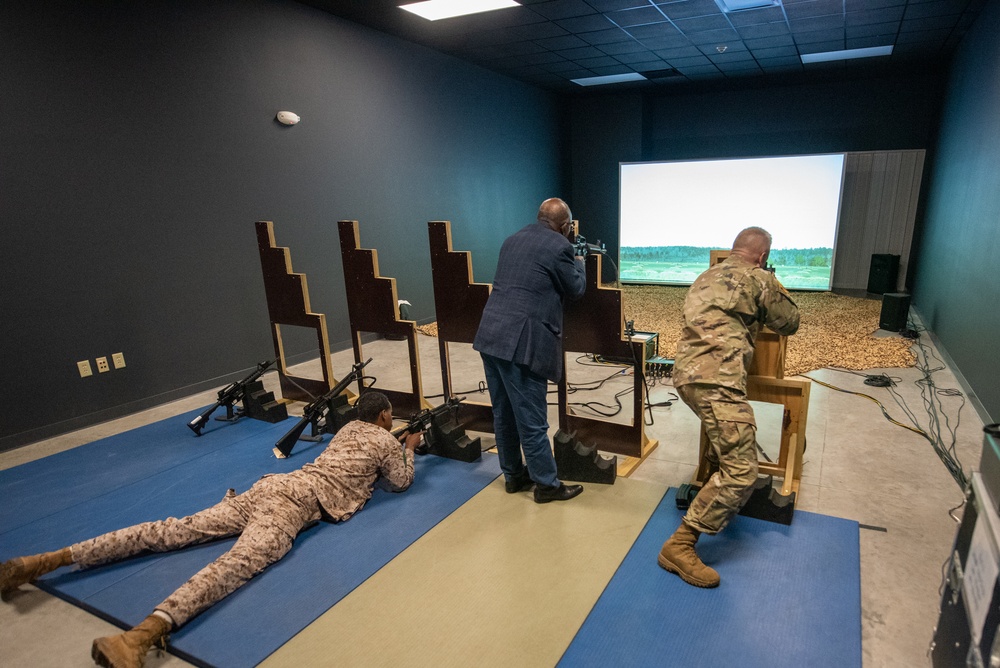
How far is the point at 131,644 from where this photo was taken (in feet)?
5.91

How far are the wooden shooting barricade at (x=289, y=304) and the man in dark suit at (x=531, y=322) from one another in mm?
1815

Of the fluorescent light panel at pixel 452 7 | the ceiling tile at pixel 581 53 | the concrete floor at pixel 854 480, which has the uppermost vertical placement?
the fluorescent light panel at pixel 452 7

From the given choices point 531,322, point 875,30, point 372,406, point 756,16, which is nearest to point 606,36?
point 756,16

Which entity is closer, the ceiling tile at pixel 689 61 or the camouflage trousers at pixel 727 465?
the camouflage trousers at pixel 727 465

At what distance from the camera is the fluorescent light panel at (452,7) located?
5.07 meters

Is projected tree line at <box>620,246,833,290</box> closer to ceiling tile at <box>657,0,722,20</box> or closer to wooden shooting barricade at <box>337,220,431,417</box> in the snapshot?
ceiling tile at <box>657,0,722,20</box>

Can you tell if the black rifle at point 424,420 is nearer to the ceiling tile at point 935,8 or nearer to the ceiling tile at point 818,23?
the ceiling tile at point 818,23

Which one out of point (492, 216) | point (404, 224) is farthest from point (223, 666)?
point (492, 216)

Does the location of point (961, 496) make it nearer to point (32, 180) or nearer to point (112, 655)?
point (112, 655)

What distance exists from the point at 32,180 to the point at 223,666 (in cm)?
347

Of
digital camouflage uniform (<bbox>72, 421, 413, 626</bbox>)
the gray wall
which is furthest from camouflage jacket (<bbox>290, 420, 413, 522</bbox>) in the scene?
the gray wall

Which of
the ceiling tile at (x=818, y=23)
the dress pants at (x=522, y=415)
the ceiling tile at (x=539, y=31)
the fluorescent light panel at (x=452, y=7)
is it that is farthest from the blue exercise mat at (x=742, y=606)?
the ceiling tile at (x=818, y=23)

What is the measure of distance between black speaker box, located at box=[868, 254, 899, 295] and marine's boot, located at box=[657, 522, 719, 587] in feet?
23.4

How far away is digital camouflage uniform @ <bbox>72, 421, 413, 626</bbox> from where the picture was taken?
83.0 inches
